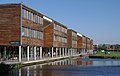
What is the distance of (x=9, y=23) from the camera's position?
223 feet

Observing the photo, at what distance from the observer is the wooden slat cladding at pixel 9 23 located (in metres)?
67.4

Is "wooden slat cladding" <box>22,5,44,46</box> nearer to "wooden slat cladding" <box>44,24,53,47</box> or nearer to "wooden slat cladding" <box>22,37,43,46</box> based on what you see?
"wooden slat cladding" <box>22,37,43,46</box>

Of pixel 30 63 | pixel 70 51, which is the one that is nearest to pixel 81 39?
pixel 70 51

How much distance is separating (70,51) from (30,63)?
74791 mm

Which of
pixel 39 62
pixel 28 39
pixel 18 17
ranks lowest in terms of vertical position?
pixel 39 62

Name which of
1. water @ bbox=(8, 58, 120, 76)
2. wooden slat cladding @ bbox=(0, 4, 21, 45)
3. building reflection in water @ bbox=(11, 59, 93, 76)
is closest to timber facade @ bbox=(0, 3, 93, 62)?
wooden slat cladding @ bbox=(0, 4, 21, 45)

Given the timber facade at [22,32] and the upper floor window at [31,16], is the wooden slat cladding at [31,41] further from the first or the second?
the upper floor window at [31,16]

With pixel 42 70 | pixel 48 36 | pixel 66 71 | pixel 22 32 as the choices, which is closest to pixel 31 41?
pixel 22 32

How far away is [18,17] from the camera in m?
67.6

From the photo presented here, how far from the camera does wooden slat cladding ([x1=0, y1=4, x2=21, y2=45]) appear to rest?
221 feet

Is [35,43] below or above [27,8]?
below

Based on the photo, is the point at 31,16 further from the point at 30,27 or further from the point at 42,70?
the point at 42,70

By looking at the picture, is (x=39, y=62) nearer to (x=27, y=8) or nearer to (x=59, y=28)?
(x=27, y=8)

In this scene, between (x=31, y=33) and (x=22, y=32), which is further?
(x=31, y=33)
